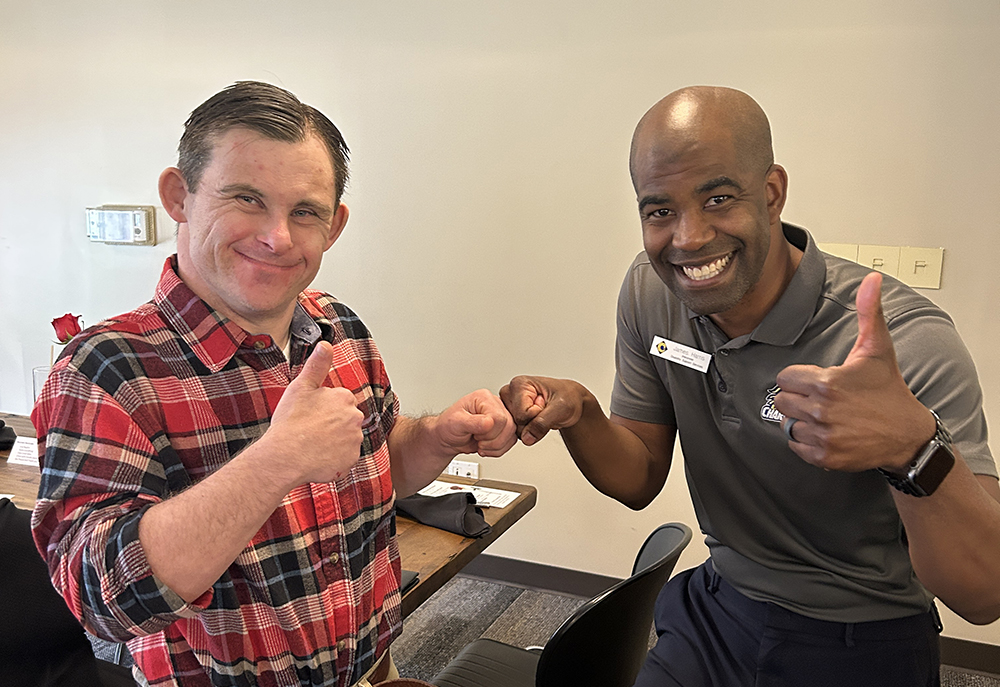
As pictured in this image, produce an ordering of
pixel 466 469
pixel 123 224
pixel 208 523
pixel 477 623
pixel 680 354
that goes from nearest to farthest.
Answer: pixel 208 523 < pixel 680 354 < pixel 477 623 < pixel 466 469 < pixel 123 224

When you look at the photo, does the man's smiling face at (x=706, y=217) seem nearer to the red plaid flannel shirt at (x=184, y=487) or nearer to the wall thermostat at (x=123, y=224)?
the red plaid flannel shirt at (x=184, y=487)

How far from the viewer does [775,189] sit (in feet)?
5.56

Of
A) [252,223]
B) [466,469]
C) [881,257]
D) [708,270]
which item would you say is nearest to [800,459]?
[708,270]

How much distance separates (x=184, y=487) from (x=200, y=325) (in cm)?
25

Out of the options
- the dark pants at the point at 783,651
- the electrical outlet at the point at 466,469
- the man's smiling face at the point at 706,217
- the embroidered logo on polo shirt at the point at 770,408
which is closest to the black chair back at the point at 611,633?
the dark pants at the point at 783,651

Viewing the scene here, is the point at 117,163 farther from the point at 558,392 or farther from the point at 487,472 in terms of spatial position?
the point at 558,392

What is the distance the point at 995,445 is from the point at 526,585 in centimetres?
200

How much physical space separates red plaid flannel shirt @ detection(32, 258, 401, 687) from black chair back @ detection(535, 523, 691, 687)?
12.4 inches

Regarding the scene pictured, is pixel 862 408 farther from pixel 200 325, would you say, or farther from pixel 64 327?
pixel 64 327

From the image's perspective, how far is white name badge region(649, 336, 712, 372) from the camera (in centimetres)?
178

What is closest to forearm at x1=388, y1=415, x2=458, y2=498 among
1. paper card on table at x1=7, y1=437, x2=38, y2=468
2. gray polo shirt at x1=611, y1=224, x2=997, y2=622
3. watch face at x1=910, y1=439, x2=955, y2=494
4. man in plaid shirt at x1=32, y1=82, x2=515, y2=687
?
man in plaid shirt at x1=32, y1=82, x2=515, y2=687

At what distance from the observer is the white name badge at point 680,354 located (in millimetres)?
1776

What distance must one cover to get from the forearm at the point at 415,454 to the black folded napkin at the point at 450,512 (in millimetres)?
332

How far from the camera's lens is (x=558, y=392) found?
1.76 meters
